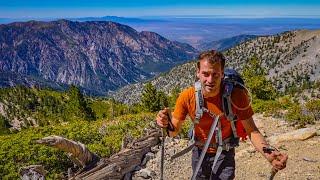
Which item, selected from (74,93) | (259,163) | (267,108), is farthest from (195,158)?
(74,93)

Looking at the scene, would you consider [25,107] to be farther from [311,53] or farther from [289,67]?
[311,53]

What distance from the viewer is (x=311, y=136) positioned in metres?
15.6

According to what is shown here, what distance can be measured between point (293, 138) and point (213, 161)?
1052cm

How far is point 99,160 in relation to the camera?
8.60 meters

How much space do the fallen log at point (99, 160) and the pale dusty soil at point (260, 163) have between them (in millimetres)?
1778

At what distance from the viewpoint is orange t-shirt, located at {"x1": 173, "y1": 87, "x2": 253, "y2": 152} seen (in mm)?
5184

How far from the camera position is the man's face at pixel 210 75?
5.11 metres

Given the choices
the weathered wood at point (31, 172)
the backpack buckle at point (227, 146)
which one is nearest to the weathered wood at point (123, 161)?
the weathered wood at point (31, 172)

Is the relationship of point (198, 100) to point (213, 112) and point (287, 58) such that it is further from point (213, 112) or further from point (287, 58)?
point (287, 58)

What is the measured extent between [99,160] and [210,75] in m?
4.20

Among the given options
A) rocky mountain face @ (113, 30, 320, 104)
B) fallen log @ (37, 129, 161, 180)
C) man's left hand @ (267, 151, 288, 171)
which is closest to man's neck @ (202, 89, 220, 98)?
man's left hand @ (267, 151, 288, 171)

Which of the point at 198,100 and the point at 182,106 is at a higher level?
the point at 198,100

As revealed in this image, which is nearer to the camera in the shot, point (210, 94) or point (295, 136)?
point (210, 94)

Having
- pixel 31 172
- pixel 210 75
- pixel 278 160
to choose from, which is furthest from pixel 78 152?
pixel 278 160
